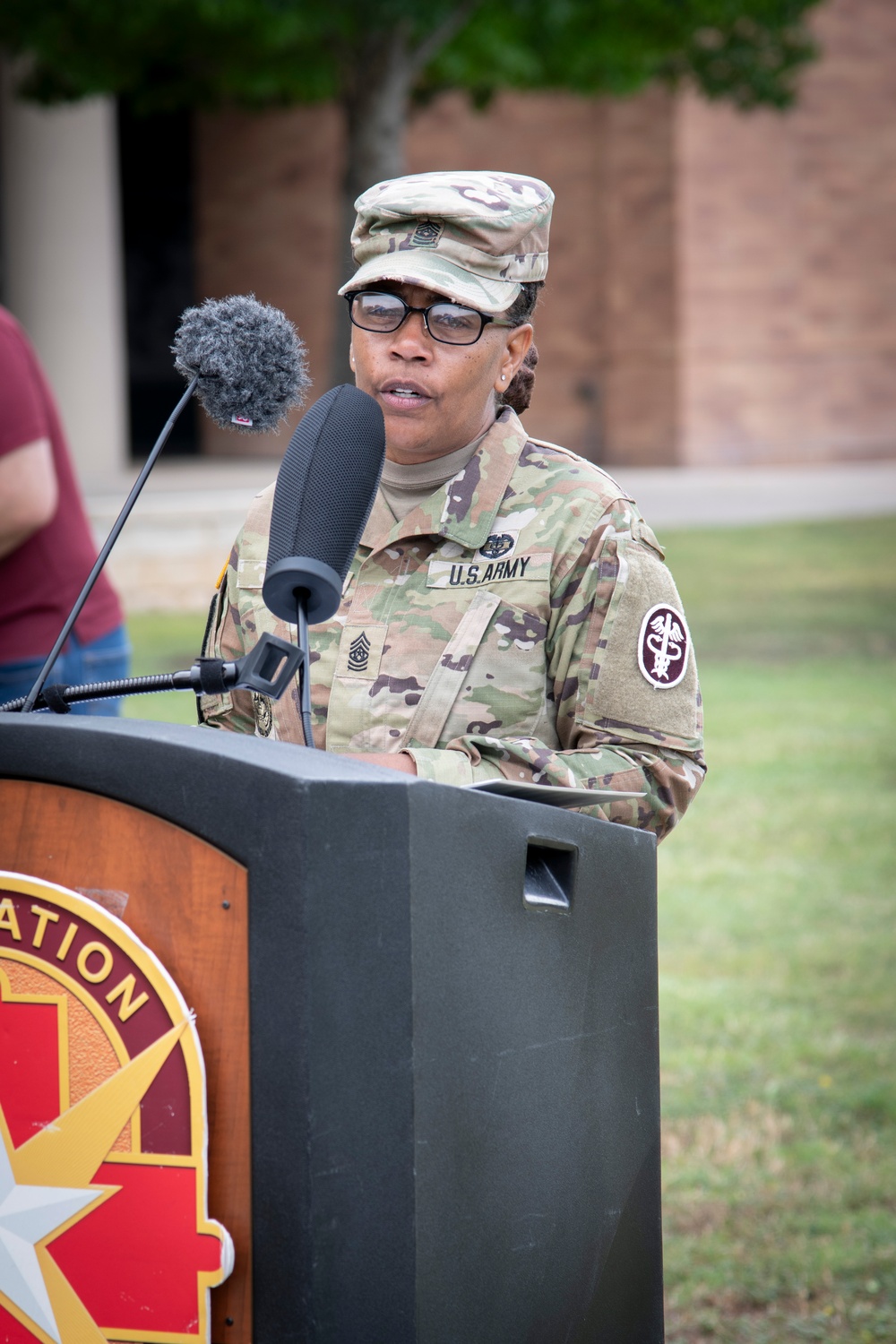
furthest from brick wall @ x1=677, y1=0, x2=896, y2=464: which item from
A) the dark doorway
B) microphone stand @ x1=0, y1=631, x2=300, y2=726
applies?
microphone stand @ x1=0, y1=631, x2=300, y2=726

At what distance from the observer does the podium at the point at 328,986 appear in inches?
53.4

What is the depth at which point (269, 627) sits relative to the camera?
2.07 m

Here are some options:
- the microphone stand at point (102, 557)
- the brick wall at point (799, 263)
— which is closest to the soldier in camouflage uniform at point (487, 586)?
the microphone stand at point (102, 557)

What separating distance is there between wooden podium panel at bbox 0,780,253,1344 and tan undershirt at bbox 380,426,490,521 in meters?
0.78

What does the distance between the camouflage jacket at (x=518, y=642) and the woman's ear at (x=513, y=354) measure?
0.06 m

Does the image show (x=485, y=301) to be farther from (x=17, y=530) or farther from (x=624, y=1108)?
(x=17, y=530)

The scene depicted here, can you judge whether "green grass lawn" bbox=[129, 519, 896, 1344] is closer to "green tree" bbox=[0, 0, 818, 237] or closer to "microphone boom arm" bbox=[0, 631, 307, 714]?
"microphone boom arm" bbox=[0, 631, 307, 714]

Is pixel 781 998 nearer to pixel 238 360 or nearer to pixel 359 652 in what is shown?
pixel 359 652

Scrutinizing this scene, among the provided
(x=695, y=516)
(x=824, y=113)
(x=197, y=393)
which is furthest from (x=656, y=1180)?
(x=824, y=113)

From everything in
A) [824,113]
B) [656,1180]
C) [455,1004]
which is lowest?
[656,1180]

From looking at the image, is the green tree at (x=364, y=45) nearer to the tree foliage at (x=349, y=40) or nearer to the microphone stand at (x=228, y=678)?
the tree foliage at (x=349, y=40)

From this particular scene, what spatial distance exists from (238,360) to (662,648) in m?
0.60

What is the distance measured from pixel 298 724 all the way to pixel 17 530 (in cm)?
145

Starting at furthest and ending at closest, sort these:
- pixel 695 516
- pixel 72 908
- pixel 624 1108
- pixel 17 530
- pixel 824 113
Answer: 1. pixel 824 113
2. pixel 695 516
3. pixel 17 530
4. pixel 624 1108
5. pixel 72 908
